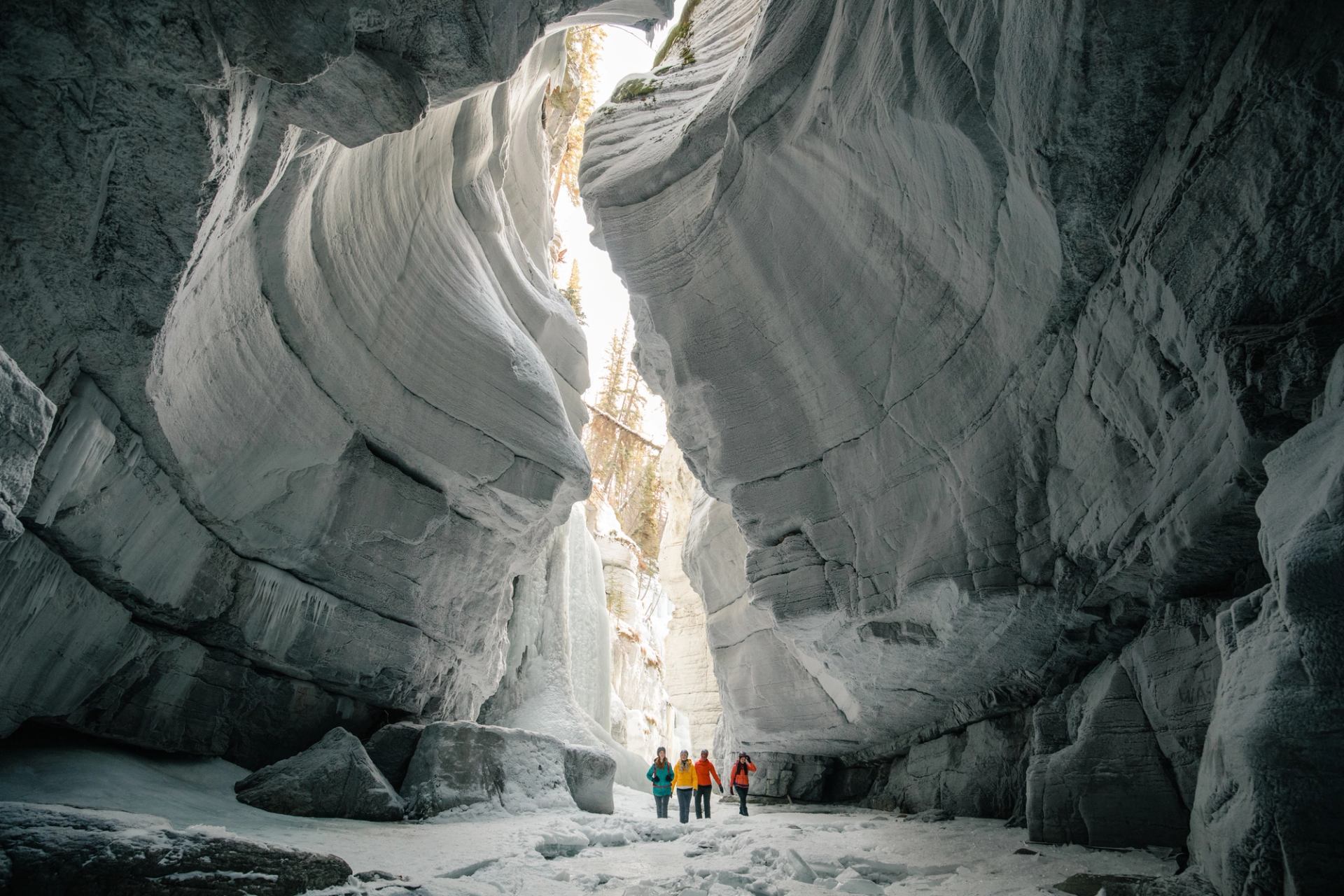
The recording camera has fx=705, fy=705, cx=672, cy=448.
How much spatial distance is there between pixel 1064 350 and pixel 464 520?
7.97 metres

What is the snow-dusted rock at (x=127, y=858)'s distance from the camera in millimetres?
3112

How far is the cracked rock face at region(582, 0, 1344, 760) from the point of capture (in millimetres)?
3559

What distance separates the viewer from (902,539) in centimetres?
784

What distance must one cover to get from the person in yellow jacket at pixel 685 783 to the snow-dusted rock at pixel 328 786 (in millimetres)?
3764

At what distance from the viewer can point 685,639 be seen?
24.5 m

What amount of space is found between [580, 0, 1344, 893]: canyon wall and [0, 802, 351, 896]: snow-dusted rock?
184 inches

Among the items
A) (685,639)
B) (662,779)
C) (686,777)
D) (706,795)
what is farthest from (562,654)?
(685,639)

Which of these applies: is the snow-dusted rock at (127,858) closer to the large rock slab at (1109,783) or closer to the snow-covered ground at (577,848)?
the snow-covered ground at (577,848)

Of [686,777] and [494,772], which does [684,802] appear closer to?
[686,777]

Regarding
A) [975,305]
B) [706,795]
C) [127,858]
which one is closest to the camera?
[127,858]

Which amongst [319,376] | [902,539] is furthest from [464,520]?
[902,539]

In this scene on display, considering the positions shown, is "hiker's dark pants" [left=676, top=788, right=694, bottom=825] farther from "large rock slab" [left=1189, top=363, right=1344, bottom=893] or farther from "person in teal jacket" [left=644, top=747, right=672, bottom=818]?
"large rock slab" [left=1189, top=363, right=1344, bottom=893]

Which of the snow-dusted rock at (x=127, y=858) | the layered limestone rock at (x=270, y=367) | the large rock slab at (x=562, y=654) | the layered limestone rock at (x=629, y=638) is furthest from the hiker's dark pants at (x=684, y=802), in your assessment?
the layered limestone rock at (x=629, y=638)

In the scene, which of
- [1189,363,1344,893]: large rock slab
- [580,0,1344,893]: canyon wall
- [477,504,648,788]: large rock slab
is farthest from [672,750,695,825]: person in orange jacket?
[1189,363,1344,893]: large rock slab
